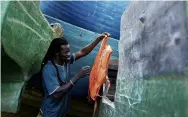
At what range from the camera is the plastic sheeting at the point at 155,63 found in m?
1.30

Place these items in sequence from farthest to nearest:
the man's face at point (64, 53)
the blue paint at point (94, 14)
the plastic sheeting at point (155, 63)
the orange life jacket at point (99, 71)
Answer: the blue paint at point (94, 14) < the man's face at point (64, 53) < the orange life jacket at point (99, 71) < the plastic sheeting at point (155, 63)

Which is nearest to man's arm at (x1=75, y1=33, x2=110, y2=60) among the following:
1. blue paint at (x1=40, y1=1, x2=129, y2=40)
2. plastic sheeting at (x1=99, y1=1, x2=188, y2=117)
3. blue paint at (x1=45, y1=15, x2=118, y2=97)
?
blue paint at (x1=45, y1=15, x2=118, y2=97)

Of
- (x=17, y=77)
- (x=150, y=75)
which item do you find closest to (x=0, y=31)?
(x=17, y=77)

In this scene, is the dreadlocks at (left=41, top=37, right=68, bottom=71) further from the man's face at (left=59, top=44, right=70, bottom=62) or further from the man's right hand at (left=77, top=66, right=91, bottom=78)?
the man's right hand at (left=77, top=66, right=91, bottom=78)

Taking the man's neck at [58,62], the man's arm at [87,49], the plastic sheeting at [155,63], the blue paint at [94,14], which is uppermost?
the blue paint at [94,14]

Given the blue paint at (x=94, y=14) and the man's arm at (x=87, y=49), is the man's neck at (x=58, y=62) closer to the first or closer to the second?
the man's arm at (x=87, y=49)

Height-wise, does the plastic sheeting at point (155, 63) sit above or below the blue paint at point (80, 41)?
below

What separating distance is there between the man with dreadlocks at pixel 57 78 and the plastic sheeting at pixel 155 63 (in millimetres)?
552

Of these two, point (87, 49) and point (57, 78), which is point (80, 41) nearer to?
point (87, 49)

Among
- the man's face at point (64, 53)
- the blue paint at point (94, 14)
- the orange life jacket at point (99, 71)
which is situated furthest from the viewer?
the blue paint at point (94, 14)

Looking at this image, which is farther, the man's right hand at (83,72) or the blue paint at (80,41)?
the blue paint at (80,41)

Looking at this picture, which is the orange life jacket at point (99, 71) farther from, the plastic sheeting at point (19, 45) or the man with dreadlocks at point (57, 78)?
the plastic sheeting at point (19, 45)

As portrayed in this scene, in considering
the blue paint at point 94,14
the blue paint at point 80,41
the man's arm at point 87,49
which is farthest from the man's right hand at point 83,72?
the blue paint at point 94,14

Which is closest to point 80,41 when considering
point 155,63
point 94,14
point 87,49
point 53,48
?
point 87,49
